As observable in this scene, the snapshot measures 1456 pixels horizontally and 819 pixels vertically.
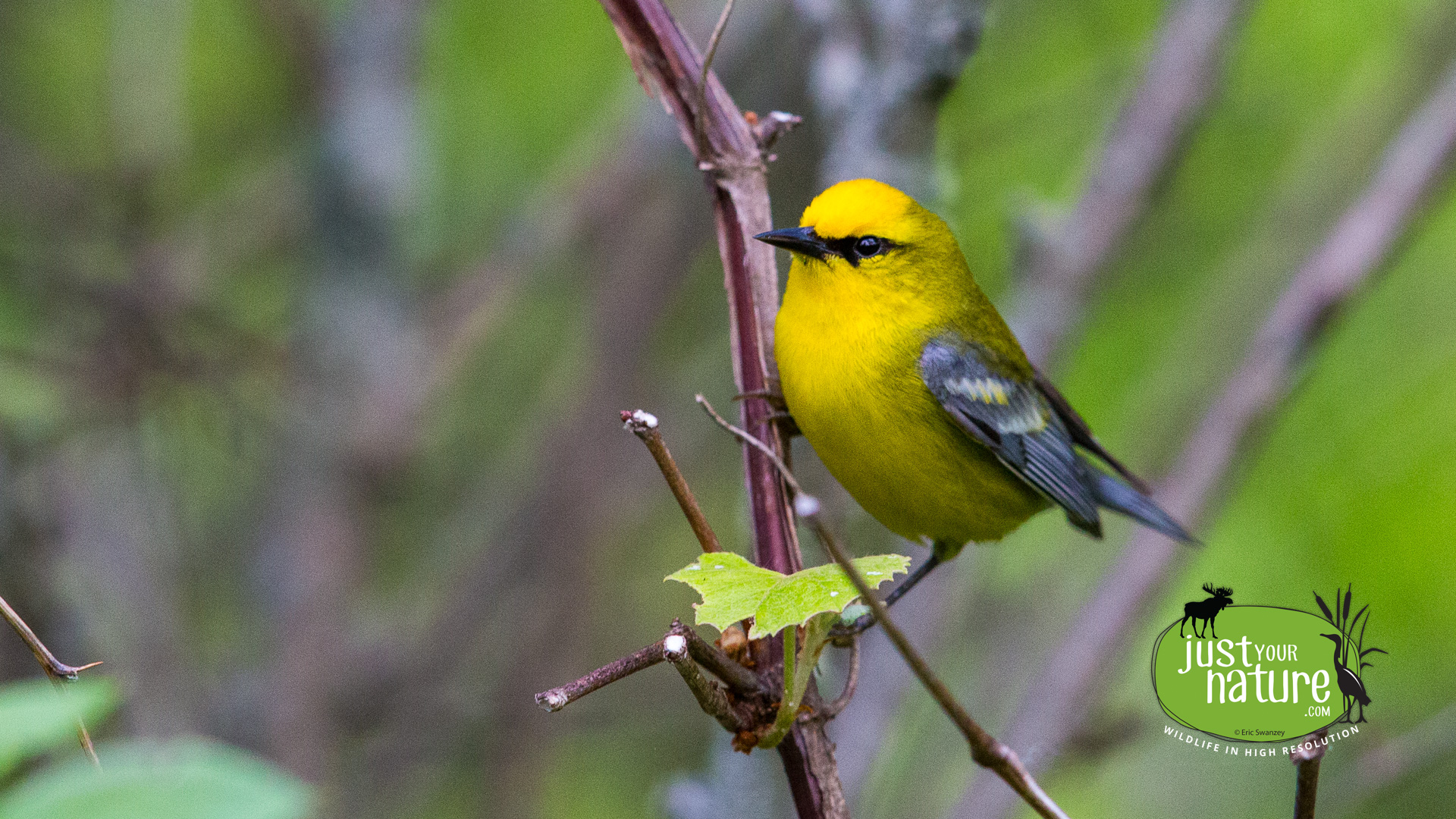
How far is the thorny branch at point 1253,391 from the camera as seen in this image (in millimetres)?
2973

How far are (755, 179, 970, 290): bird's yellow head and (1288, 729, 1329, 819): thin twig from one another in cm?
167

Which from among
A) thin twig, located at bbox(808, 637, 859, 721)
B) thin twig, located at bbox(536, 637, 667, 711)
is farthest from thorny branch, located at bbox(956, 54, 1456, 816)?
thin twig, located at bbox(536, 637, 667, 711)

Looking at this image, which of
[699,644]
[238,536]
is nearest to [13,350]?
[238,536]

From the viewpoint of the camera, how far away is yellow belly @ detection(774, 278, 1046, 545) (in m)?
2.68

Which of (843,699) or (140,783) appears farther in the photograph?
(843,699)

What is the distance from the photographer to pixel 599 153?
178 inches

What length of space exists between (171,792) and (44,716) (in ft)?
0.45

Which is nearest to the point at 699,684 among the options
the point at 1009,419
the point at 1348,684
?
the point at 1348,684

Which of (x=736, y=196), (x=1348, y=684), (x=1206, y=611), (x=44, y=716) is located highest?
(x=736, y=196)

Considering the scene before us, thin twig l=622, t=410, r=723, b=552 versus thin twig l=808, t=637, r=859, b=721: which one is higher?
thin twig l=622, t=410, r=723, b=552

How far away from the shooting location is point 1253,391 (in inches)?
122

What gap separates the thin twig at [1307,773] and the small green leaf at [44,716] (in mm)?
972

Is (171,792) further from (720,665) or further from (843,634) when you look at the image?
(843,634)

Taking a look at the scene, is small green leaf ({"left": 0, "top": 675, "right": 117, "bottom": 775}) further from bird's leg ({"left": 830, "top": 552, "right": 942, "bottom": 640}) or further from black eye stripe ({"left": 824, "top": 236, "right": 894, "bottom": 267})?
black eye stripe ({"left": 824, "top": 236, "right": 894, "bottom": 267})
